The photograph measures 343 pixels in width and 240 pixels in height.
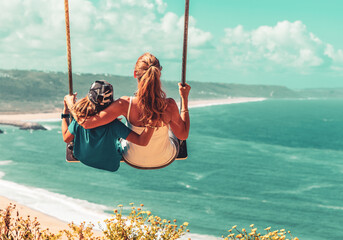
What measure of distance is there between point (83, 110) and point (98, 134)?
29 cm

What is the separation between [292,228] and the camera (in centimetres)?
3169

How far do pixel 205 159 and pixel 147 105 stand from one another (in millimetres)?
47846

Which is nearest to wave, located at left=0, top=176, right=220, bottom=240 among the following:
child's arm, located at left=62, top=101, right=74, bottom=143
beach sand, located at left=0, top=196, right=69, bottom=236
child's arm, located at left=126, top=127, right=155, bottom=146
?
beach sand, located at left=0, top=196, right=69, bottom=236

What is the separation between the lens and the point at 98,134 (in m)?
3.81

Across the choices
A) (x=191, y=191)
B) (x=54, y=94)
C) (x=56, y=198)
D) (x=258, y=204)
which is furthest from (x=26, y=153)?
(x=54, y=94)

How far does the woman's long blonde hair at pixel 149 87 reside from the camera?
342cm

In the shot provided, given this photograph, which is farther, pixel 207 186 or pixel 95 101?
pixel 207 186

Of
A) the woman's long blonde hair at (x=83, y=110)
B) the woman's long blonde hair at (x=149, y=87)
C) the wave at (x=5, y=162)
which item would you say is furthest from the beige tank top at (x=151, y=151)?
the wave at (x=5, y=162)

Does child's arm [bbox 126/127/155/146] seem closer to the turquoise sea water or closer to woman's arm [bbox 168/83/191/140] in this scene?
woman's arm [bbox 168/83/191/140]

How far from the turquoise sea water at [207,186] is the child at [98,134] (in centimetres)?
2439

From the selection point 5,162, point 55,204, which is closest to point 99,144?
point 55,204

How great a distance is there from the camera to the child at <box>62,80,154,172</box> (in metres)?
3.58

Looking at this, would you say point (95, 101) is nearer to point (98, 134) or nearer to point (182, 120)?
point (98, 134)

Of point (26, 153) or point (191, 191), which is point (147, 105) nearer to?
point (191, 191)
